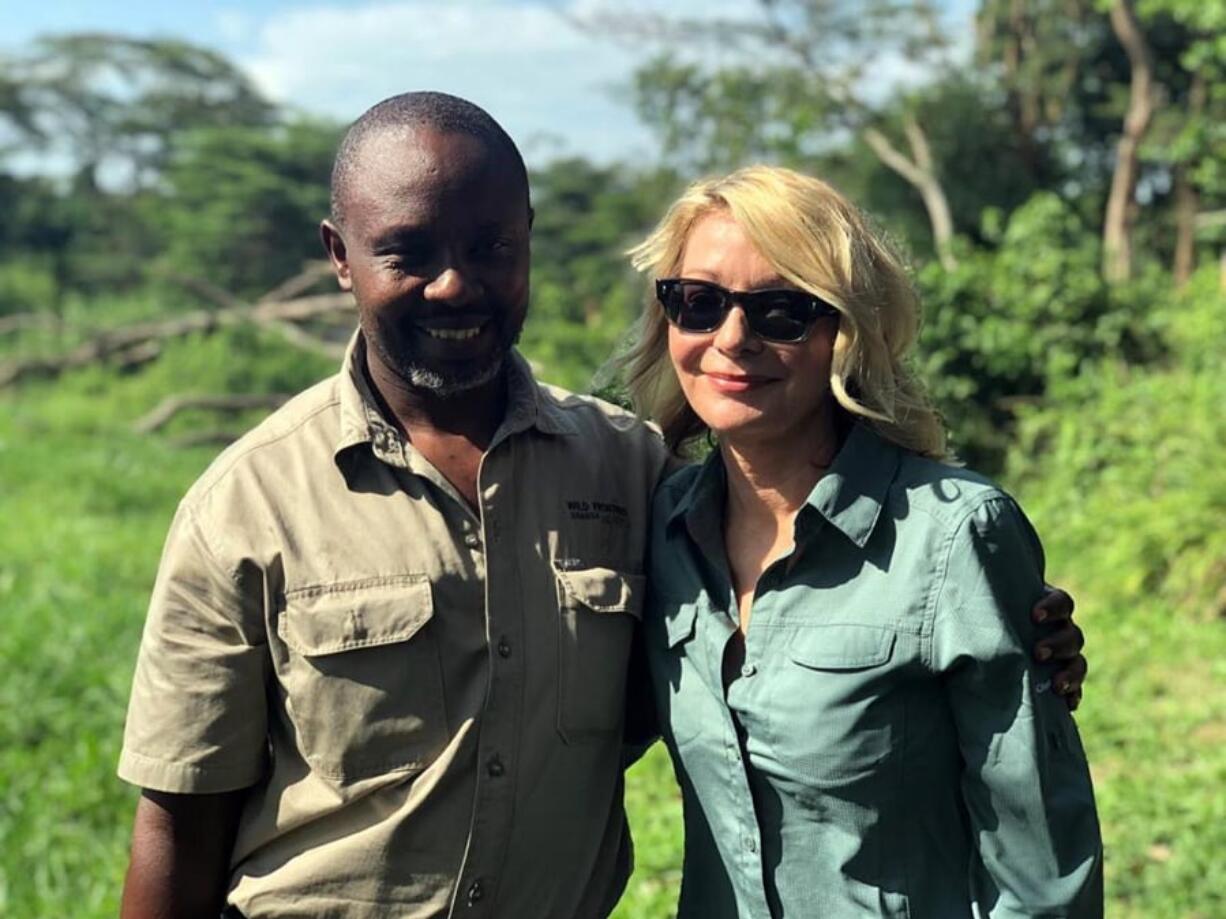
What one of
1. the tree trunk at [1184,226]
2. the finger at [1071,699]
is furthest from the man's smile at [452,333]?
the tree trunk at [1184,226]

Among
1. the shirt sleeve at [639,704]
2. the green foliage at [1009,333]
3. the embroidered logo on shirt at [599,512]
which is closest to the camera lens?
the embroidered logo on shirt at [599,512]

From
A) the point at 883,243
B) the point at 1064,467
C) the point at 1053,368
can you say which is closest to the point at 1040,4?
the point at 1053,368

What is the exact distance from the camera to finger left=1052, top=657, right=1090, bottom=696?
2006mm

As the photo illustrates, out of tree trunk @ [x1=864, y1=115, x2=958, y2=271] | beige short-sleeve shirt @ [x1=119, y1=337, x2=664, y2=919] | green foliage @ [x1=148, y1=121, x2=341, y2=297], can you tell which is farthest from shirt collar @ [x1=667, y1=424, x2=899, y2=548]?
green foliage @ [x1=148, y1=121, x2=341, y2=297]

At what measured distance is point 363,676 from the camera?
1.97 metres

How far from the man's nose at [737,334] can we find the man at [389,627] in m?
0.31

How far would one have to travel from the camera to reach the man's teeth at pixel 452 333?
2.00 m

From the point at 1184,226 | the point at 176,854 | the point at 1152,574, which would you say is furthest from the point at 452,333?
the point at 1184,226

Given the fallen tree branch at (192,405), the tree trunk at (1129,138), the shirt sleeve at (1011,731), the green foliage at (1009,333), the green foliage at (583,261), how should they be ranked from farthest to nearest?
1. the fallen tree branch at (192,405)
2. the tree trunk at (1129,138)
3. the green foliage at (583,261)
4. the green foliage at (1009,333)
5. the shirt sleeve at (1011,731)

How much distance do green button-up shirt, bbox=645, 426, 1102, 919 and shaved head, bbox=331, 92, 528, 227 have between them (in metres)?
0.67

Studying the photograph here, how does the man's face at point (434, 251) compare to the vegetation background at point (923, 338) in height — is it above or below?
above

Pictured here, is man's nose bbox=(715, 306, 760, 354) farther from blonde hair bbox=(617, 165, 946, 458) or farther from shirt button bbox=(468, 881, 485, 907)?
shirt button bbox=(468, 881, 485, 907)

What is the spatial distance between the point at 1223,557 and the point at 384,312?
6.24 m

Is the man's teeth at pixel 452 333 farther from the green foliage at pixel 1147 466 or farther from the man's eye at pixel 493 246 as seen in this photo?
the green foliage at pixel 1147 466
